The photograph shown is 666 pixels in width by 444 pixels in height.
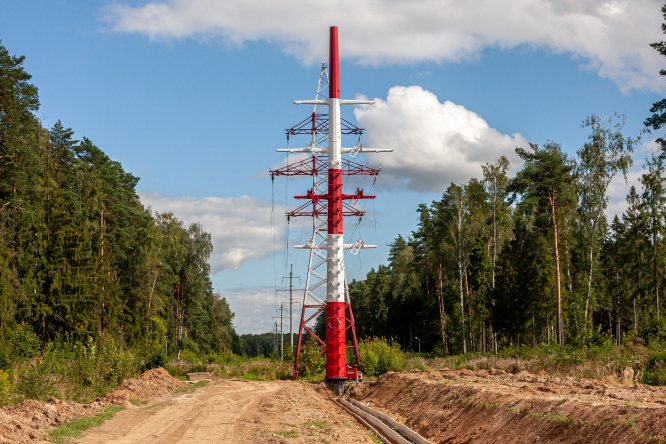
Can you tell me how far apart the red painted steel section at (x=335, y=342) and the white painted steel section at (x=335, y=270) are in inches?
19.5

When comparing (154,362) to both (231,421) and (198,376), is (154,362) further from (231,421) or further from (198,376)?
(231,421)

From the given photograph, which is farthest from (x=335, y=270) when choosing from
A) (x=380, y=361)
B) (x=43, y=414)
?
(x=43, y=414)

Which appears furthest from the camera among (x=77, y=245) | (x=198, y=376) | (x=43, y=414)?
(x=77, y=245)

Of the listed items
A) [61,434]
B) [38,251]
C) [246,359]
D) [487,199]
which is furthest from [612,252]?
[61,434]

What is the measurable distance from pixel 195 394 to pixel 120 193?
31.1 m

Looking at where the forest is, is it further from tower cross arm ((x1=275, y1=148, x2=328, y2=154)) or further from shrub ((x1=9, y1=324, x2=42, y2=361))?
shrub ((x1=9, y1=324, x2=42, y2=361))

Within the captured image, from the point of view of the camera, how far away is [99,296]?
142ft

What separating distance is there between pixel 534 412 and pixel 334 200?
18.4 meters

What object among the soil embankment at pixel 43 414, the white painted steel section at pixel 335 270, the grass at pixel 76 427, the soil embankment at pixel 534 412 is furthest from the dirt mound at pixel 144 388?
the soil embankment at pixel 534 412

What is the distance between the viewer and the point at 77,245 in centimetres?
4016

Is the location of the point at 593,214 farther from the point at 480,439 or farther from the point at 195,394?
the point at 480,439

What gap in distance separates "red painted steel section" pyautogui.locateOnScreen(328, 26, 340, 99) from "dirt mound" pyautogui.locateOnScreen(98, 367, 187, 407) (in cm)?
1552

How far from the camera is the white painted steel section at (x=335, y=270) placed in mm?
28234

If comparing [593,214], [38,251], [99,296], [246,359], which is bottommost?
[246,359]
